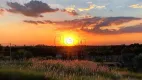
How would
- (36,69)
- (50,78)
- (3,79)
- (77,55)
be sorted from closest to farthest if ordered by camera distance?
(50,78)
(3,79)
(36,69)
(77,55)

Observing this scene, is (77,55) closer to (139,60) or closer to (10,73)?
(139,60)

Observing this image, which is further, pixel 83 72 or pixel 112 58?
pixel 112 58

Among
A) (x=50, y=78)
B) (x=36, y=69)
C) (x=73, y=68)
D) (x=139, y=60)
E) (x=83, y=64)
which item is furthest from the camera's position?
(x=139, y=60)

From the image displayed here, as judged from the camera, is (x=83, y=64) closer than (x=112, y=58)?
Yes

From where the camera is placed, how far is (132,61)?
39.3 meters

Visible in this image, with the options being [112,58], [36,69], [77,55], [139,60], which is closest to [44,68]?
[36,69]

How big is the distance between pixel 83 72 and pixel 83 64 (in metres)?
Result: 2.68

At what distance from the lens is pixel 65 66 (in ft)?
74.1

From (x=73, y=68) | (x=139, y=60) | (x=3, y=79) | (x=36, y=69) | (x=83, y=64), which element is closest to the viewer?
(x=3, y=79)

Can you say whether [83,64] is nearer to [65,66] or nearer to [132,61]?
[65,66]

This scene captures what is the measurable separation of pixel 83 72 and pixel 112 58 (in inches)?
1049

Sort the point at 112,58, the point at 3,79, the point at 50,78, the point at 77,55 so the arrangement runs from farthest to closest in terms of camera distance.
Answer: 1. the point at 112,58
2. the point at 77,55
3. the point at 3,79
4. the point at 50,78

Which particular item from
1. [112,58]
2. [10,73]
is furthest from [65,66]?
[112,58]

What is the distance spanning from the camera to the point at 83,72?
70.9 ft
